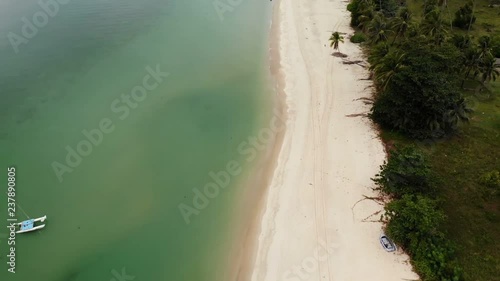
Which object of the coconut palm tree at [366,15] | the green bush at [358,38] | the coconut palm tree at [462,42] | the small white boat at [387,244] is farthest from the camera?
the coconut palm tree at [366,15]

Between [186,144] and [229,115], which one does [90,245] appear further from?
[229,115]

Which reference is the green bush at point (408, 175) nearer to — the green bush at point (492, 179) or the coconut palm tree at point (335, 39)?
the green bush at point (492, 179)

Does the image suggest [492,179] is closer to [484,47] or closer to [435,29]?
[484,47]

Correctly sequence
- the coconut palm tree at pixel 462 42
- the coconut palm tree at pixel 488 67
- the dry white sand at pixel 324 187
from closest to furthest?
the dry white sand at pixel 324 187
the coconut palm tree at pixel 488 67
the coconut palm tree at pixel 462 42

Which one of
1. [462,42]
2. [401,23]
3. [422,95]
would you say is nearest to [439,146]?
[422,95]

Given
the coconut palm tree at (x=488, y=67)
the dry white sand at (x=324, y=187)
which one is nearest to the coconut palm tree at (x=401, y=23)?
the dry white sand at (x=324, y=187)

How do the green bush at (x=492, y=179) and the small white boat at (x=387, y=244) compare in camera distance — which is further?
the green bush at (x=492, y=179)


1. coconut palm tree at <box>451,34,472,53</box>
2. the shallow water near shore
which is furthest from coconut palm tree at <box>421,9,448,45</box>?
the shallow water near shore
